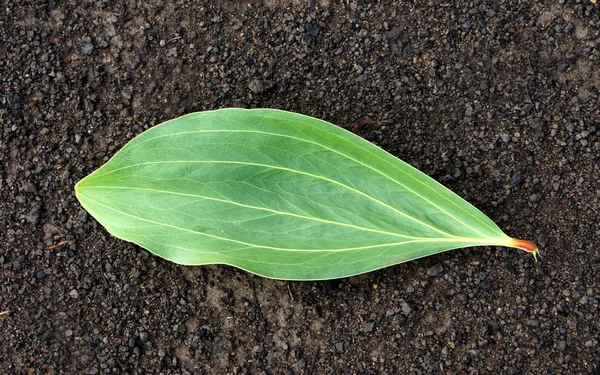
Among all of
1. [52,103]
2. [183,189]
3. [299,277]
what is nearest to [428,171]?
[299,277]

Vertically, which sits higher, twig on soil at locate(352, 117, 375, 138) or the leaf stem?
twig on soil at locate(352, 117, 375, 138)

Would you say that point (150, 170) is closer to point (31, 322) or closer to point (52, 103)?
point (52, 103)

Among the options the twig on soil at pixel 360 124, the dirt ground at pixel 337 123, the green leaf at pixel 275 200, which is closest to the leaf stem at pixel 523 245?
the green leaf at pixel 275 200

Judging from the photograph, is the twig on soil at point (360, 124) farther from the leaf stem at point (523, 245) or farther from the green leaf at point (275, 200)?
the leaf stem at point (523, 245)

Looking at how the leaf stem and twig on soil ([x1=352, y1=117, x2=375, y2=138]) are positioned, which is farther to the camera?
twig on soil ([x1=352, y1=117, x2=375, y2=138])

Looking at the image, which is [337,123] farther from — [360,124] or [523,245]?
[523,245]

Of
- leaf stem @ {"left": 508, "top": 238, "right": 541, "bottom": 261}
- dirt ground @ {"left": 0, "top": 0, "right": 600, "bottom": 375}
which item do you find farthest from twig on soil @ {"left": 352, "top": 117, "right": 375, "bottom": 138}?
leaf stem @ {"left": 508, "top": 238, "right": 541, "bottom": 261}

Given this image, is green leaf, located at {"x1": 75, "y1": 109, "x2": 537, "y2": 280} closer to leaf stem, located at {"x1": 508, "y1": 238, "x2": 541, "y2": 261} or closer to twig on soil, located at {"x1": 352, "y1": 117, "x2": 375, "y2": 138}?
leaf stem, located at {"x1": 508, "y1": 238, "x2": 541, "y2": 261}
